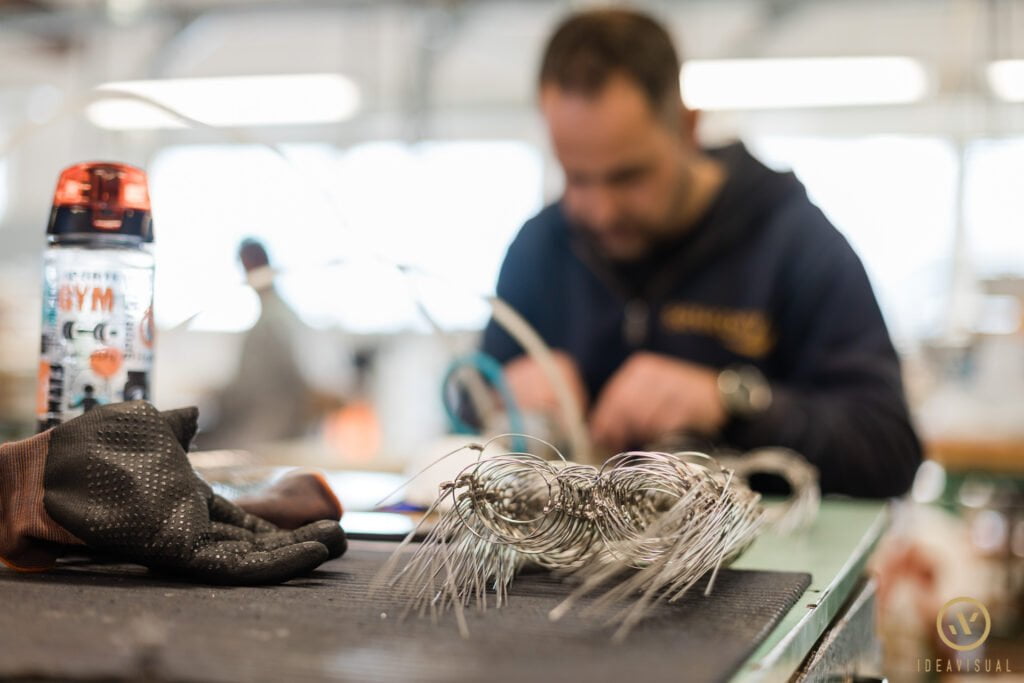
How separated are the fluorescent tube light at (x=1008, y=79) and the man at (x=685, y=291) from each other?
4699 millimetres

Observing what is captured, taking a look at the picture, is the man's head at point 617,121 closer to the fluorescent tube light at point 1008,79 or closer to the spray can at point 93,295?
the spray can at point 93,295

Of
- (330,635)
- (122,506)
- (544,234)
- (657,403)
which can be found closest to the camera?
(330,635)

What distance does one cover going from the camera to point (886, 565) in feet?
7.31

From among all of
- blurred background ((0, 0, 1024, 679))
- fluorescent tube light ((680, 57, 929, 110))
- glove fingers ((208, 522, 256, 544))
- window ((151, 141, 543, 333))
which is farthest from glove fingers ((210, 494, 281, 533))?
window ((151, 141, 543, 333))

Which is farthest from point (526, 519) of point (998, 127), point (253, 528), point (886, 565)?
point (998, 127)

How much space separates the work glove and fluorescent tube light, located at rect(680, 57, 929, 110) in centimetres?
498

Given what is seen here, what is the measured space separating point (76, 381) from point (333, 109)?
276 inches

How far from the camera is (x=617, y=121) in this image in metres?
1.62

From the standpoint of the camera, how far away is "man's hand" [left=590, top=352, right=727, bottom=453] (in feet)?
4.95

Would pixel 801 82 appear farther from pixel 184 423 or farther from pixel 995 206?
pixel 184 423

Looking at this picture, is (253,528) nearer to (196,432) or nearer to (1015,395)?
(196,432)
